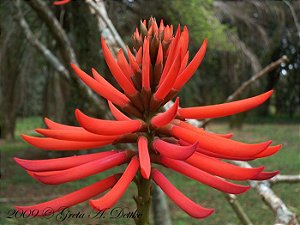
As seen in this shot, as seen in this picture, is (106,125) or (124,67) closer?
(106,125)

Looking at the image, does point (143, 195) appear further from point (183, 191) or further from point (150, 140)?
point (183, 191)

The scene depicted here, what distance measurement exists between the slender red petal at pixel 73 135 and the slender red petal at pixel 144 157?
0.19ft

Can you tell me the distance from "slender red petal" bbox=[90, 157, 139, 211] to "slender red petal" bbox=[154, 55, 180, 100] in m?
0.14

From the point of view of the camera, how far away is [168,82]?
3.13ft

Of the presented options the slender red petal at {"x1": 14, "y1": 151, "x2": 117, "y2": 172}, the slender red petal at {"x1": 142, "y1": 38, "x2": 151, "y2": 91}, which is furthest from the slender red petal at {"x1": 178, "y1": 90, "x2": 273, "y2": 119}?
the slender red petal at {"x1": 14, "y1": 151, "x2": 117, "y2": 172}

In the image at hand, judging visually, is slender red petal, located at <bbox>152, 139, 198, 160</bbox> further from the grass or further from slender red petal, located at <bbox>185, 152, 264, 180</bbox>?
the grass

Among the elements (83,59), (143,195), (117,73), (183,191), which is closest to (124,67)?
(117,73)

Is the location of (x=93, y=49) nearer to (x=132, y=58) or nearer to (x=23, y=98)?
(x=23, y=98)

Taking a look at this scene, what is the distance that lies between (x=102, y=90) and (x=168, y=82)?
15cm

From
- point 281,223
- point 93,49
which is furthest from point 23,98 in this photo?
point 281,223

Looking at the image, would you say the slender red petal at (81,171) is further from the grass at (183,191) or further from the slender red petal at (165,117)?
the grass at (183,191)

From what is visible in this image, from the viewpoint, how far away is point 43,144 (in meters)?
0.97

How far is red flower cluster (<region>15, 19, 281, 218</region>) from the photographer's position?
0.88 meters

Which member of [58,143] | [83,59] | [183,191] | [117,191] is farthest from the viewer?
[183,191]
